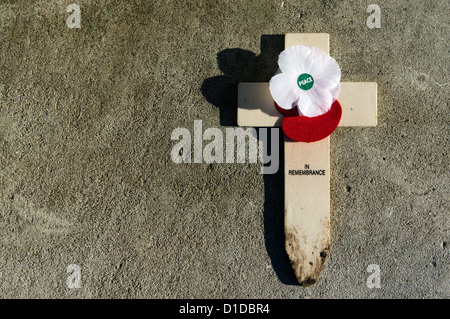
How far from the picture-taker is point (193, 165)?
188 centimetres

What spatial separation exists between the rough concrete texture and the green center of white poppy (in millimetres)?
252

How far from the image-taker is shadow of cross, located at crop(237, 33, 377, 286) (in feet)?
5.82

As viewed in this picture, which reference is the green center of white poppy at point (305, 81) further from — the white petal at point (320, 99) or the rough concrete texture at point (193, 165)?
the rough concrete texture at point (193, 165)

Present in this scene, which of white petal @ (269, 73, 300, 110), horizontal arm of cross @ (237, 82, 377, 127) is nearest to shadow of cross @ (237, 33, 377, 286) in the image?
horizontal arm of cross @ (237, 82, 377, 127)

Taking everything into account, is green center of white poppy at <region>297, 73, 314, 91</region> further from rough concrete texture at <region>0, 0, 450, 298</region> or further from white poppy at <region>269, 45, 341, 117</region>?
rough concrete texture at <region>0, 0, 450, 298</region>

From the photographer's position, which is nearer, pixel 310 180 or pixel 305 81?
pixel 305 81

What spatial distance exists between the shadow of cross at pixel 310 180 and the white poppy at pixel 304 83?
14cm

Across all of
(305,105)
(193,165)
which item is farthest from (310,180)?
(193,165)

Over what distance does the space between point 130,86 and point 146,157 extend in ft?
1.34

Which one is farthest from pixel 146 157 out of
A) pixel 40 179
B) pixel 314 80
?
pixel 314 80

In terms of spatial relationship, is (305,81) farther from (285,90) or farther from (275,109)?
(275,109)

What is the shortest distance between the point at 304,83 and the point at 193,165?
2.39ft

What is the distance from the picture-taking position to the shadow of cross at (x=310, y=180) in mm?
1773

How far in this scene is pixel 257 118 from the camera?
1.80 meters
